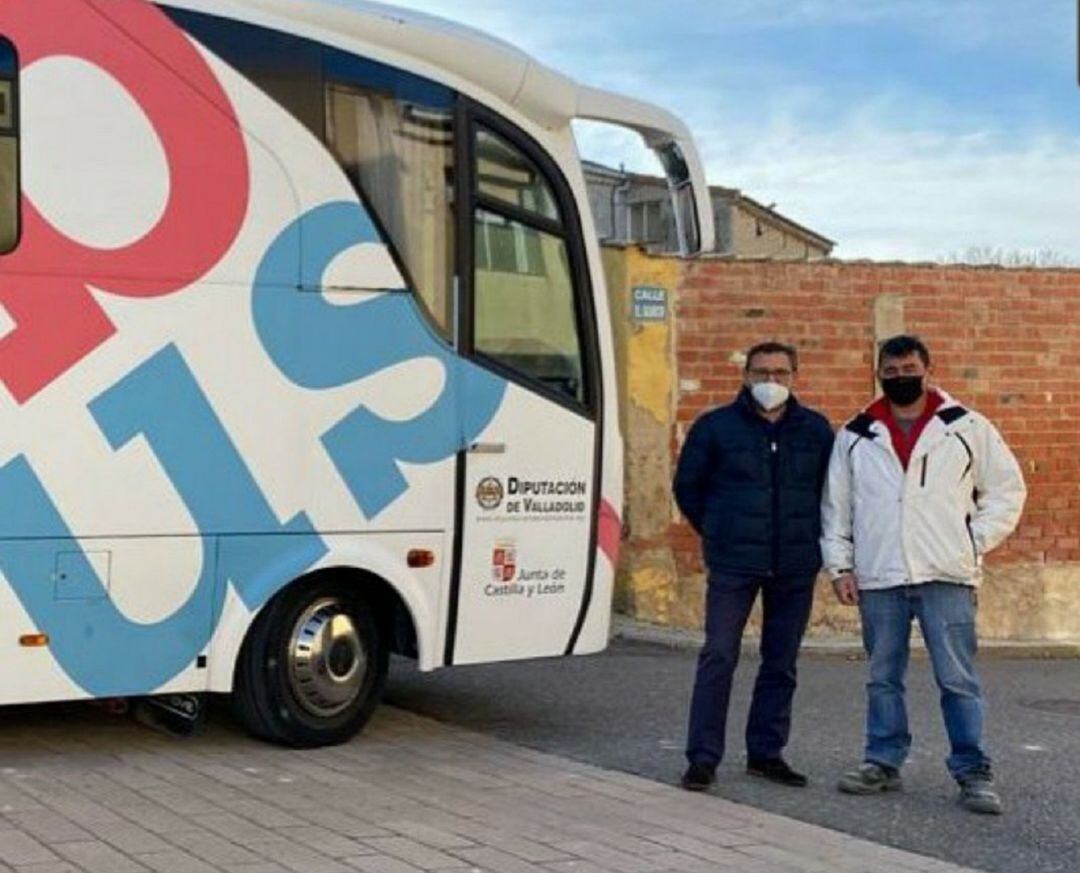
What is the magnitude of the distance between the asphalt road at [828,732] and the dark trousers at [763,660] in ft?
0.73

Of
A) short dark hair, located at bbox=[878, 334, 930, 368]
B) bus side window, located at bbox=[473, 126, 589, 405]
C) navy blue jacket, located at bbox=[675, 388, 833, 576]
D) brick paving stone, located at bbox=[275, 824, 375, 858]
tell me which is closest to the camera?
brick paving stone, located at bbox=[275, 824, 375, 858]

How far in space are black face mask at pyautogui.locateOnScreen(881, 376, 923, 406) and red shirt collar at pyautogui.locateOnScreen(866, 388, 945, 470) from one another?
64 millimetres

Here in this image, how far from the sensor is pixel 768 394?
707 cm

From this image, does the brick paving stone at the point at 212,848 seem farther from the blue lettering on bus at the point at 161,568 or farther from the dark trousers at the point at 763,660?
the dark trousers at the point at 763,660

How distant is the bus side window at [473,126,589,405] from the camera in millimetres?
7812

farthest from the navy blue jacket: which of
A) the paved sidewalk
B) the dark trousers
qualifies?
the paved sidewalk

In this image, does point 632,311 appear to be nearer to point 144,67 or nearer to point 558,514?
point 558,514

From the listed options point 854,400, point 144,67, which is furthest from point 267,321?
point 854,400

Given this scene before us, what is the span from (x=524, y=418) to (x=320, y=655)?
150 centimetres

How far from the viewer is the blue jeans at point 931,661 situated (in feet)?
22.3

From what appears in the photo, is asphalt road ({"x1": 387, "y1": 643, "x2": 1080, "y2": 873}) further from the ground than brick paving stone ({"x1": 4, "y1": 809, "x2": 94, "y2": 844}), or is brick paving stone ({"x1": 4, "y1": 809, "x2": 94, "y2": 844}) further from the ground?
brick paving stone ({"x1": 4, "y1": 809, "x2": 94, "y2": 844})

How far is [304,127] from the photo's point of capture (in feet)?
24.0

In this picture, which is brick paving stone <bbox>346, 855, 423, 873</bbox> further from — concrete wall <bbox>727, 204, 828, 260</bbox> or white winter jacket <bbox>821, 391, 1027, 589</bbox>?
concrete wall <bbox>727, 204, 828, 260</bbox>

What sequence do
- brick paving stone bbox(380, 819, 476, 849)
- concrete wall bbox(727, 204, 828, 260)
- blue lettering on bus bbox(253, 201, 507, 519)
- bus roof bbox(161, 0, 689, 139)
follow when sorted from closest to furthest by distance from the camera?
brick paving stone bbox(380, 819, 476, 849), blue lettering on bus bbox(253, 201, 507, 519), bus roof bbox(161, 0, 689, 139), concrete wall bbox(727, 204, 828, 260)
